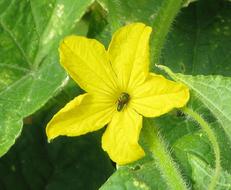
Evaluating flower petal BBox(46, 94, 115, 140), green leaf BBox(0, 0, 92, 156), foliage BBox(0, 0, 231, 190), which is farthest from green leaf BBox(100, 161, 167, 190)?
green leaf BBox(0, 0, 92, 156)

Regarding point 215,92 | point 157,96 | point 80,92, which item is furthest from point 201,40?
point 215,92

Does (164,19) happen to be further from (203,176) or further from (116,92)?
(203,176)

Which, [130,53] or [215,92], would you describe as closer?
[215,92]

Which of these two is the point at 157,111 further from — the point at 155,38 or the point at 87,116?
the point at 155,38

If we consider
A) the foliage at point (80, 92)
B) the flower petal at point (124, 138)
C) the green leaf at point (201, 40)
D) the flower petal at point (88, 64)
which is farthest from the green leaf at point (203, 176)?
the green leaf at point (201, 40)

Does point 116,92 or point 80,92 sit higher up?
point 116,92

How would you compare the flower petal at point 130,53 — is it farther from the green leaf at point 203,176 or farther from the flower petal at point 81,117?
the green leaf at point 203,176

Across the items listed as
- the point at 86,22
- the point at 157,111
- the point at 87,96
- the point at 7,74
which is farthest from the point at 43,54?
the point at 157,111
